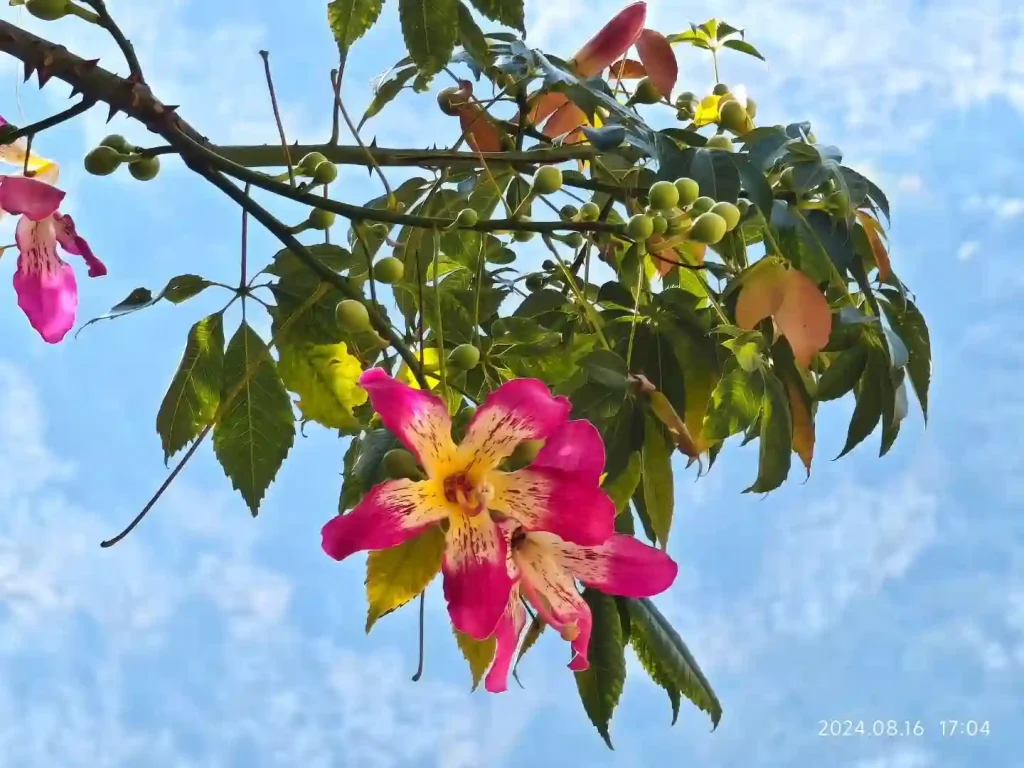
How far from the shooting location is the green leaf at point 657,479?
467 millimetres

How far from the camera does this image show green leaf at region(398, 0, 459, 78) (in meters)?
0.41

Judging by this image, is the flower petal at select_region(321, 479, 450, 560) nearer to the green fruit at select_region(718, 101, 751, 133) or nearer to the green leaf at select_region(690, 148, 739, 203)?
the green leaf at select_region(690, 148, 739, 203)

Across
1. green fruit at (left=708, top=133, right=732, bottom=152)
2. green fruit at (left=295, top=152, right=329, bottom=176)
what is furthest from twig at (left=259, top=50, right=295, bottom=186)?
green fruit at (left=708, top=133, right=732, bottom=152)

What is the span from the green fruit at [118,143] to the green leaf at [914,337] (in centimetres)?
37

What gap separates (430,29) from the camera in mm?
415

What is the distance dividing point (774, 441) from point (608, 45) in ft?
0.76

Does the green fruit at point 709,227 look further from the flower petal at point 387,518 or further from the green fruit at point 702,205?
the flower petal at point 387,518

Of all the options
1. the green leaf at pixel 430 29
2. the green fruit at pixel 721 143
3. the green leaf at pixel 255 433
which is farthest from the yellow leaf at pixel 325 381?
the green fruit at pixel 721 143

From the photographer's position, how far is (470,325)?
48cm

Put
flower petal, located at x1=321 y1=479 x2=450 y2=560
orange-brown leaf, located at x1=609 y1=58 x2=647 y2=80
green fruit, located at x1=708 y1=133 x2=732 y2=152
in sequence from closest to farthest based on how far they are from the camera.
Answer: flower petal, located at x1=321 y1=479 x2=450 y2=560 < green fruit, located at x1=708 y1=133 x2=732 y2=152 < orange-brown leaf, located at x1=609 y1=58 x2=647 y2=80

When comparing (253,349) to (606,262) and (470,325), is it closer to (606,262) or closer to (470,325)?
(470,325)

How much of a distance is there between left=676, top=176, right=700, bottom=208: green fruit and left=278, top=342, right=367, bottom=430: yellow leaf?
150 millimetres

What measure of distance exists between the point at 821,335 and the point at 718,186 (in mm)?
85

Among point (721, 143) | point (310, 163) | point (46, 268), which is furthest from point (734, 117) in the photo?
point (46, 268)
